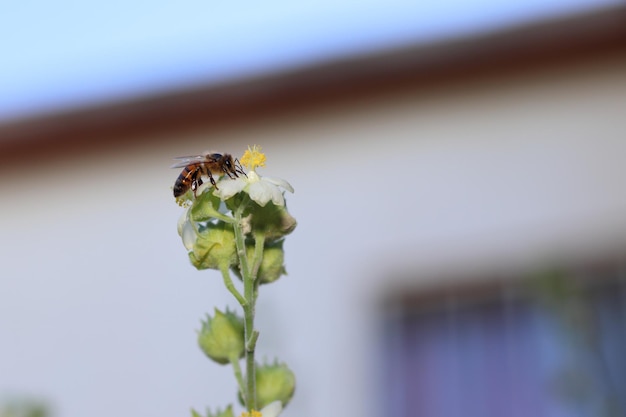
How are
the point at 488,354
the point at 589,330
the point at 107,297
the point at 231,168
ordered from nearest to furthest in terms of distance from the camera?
the point at 231,168
the point at 589,330
the point at 488,354
the point at 107,297

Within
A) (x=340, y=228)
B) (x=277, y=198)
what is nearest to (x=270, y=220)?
(x=277, y=198)

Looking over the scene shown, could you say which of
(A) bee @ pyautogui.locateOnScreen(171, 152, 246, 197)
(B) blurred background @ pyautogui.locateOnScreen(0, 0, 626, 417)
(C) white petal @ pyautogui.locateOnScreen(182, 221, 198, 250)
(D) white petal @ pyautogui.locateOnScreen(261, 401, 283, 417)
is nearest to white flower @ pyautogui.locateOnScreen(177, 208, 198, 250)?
(C) white petal @ pyautogui.locateOnScreen(182, 221, 198, 250)

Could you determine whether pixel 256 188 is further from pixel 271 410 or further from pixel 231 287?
pixel 271 410

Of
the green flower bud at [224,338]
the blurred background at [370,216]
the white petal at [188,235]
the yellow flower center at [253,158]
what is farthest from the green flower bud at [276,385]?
the blurred background at [370,216]

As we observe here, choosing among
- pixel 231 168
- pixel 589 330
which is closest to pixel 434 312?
pixel 589 330

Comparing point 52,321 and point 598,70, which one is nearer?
point 598,70

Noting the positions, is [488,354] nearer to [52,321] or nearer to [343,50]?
[343,50]
